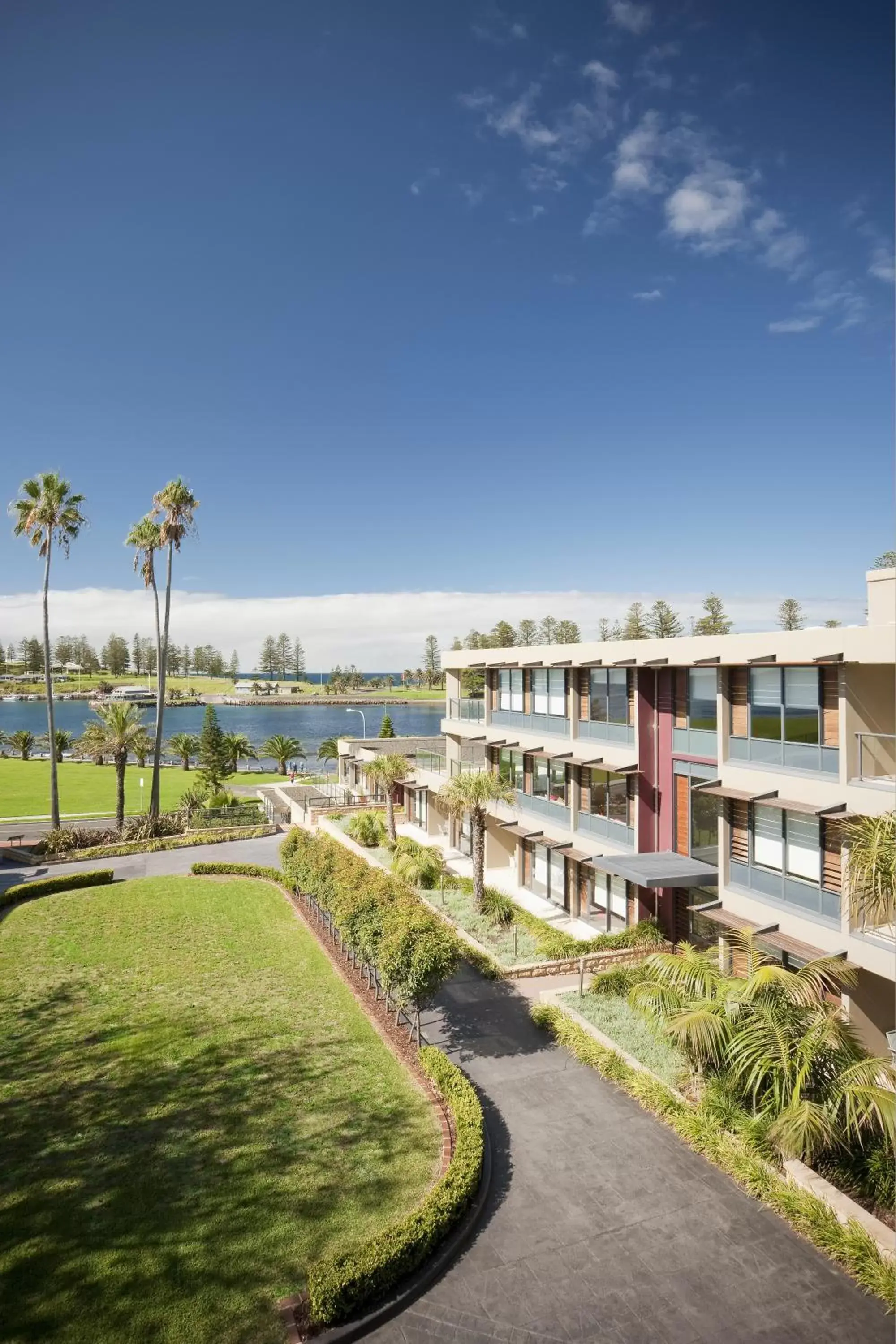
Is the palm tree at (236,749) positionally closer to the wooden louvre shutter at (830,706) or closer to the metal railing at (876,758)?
the wooden louvre shutter at (830,706)

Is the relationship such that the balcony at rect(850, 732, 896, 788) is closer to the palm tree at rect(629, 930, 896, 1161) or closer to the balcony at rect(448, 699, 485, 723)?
the palm tree at rect(629, 930, 896, 1161)

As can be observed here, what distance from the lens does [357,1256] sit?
8430 mm

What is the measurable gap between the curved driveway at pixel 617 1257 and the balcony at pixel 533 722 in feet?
38.7

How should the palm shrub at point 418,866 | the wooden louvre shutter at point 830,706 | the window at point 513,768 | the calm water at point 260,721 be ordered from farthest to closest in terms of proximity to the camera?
the calm water at point 260,721 < the window at point 513,768 < the palm shrub at point 418,866 < the wooden louvre shutter at point 830,706

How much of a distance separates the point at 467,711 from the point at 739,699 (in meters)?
14.7

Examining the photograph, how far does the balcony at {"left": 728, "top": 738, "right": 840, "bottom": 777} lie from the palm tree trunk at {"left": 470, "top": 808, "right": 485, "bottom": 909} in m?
8.77

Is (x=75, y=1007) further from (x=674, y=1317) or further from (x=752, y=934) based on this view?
(x=752, y=934)

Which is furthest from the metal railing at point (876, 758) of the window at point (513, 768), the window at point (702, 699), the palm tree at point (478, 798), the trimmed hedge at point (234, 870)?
the trimmed hedge at point (234, 870)

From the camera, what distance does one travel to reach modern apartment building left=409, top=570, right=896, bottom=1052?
13812 millimetres

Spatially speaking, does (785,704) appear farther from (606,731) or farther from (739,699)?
(606,731)

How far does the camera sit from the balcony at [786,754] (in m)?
14.3

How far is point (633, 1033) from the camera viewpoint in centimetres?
1499

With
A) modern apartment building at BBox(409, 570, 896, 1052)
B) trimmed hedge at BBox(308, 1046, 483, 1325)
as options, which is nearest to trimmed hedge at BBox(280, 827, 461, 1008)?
trimmed hedge at BBox(308, 1046, 483, 1325)

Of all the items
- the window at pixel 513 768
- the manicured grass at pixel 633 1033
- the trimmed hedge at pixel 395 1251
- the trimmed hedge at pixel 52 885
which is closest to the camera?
the trimmed hedge at pixel 395 1251
